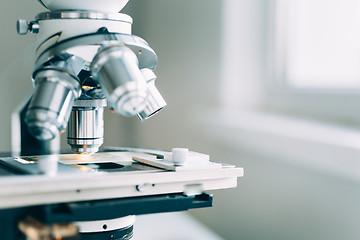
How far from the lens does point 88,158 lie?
87 centimetres

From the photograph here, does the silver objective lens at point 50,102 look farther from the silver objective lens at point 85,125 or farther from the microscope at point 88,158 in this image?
the silver objective lens at point 85,125

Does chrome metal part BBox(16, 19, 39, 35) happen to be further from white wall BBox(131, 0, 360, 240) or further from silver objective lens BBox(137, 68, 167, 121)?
white wall BBox(131, 0, 360, 240)

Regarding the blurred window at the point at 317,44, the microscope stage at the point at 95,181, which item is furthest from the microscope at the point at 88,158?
the blurred window at the point at 317,44

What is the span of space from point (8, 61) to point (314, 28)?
850 mm

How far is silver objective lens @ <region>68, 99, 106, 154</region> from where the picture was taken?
2.62 feet

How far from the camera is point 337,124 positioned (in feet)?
3.76

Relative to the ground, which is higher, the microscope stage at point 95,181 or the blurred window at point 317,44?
the blurred window at point 317,44

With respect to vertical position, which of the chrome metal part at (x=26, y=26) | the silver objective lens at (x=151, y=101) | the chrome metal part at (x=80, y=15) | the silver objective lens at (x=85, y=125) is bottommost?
the silver objective lens at (x=85, y=125)

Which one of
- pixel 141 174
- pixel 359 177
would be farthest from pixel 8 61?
pixel 359 177

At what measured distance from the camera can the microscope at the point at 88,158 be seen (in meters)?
0.62

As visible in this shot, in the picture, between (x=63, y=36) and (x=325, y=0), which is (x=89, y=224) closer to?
(x=63, y=36)


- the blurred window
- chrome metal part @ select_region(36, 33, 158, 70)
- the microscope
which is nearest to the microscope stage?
the microscope

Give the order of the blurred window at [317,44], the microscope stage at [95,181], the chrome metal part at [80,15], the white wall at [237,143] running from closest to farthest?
the microscope stage at [95,181]
the chrome metal part at [80,15]
the white wall at [237,143]
the blurred window at [317,44]

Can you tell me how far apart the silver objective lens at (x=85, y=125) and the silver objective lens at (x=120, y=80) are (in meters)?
0.14
